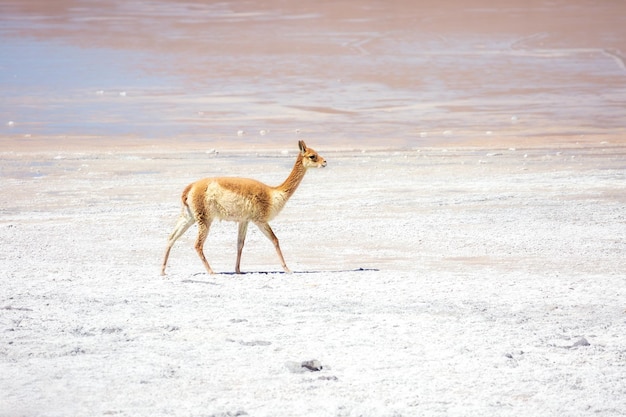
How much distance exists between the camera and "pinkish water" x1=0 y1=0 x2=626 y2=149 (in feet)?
76.7

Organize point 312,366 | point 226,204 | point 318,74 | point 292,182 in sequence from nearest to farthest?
1. point 312,366
2. point 226,204
3. point 292,182
4. point 318,74

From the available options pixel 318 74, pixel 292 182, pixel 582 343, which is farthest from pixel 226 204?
pixel 318 74

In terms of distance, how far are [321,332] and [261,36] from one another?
37372 millimetres

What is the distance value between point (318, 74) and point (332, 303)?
2478 cm

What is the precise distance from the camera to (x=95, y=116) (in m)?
25.5

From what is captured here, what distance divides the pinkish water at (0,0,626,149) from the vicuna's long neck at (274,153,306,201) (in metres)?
10.4

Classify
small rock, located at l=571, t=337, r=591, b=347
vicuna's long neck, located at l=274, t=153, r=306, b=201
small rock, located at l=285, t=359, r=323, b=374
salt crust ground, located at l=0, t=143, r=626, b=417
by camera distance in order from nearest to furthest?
salt crust ground, located at l=0, t=143, r=626, b=417
small rock, located at l=285, t=359, r=323, b=374
small rock, located at l=571, t=337, r=591, b=347
vicuna's long neck, located at l=274, t=153, r=306, b=201

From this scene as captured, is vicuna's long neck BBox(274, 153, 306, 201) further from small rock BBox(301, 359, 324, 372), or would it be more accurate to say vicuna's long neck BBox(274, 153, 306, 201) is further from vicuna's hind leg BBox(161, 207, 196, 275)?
small rock BBox(301, 359, 324, 372)

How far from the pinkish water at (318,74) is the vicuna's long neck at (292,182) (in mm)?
10377

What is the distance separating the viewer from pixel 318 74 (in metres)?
33.4

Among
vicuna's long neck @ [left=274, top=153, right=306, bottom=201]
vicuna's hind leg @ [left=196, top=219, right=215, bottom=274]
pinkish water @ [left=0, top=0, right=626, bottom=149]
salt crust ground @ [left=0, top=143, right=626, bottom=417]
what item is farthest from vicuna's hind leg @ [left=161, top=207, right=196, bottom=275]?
pinkish water @ [left=0, top=0, right=626, bottom=149]

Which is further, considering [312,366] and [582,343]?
[582,343]

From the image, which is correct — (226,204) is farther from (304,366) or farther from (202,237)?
(304,366)

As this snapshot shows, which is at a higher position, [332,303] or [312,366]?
→ [312,366]
